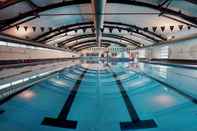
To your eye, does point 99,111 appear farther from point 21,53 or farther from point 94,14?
point 21,53

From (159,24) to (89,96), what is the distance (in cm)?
1106

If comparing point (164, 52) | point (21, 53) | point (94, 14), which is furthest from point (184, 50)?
point (21, 53)

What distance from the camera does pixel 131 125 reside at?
307 cm

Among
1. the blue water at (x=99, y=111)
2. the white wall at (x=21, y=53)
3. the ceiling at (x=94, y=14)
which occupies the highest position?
the ceiling at (x=94, y=14)

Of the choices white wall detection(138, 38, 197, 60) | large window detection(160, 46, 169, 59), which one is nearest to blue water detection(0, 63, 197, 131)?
white wall detection(138, 38, 197, 60)

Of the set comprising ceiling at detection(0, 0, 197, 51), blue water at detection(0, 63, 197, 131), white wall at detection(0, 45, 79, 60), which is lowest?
blue water at detection(0, 63, 197, 131)

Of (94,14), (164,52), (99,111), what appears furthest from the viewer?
(164,52)

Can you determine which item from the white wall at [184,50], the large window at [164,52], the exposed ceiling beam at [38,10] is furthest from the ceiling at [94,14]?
the large window at [164,52]

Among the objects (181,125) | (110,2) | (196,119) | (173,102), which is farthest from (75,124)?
(110,2)

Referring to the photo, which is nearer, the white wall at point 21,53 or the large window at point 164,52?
the white wall at point 21,53

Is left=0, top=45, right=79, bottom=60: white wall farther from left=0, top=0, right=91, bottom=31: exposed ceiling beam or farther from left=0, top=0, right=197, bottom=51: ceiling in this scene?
left=0, top=0, right=91, bottom=31: exposed ceiling beam

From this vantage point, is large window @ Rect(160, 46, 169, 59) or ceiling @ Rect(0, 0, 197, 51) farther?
large window @ Rect(160, 46, 169, 59)

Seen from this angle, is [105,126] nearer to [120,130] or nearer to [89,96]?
[120,130]

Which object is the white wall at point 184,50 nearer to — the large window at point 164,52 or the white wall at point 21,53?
the large window at point 164,52
